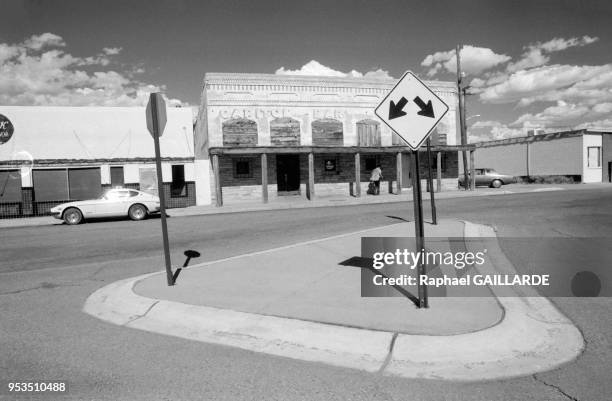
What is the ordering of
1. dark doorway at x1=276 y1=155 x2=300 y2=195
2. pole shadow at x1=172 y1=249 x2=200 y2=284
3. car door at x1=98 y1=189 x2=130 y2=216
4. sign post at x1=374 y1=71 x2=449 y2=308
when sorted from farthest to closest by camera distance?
dark doorway at x1=276 y1=155 x2=300 y2=195 < car door at x1=98 y1=189 x2=130 y2=216 < pole shadow at x1=172 y1=249 x2=200 y2=284 < sign post at x1=374 y1=71 x2=449 y2=308

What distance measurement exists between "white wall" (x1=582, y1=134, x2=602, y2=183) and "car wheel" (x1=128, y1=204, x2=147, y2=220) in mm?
32808

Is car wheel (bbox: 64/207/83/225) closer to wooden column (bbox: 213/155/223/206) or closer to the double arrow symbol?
wooden column (bbox: 213/155/223/206)

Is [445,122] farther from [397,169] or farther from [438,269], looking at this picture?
[438,269]

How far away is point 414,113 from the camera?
431cm

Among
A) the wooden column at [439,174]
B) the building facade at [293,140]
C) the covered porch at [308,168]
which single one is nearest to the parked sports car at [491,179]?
→ the wooden column at [439,174]

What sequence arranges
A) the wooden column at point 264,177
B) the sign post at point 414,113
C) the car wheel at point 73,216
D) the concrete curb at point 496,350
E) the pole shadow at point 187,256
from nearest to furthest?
the concrete curb at point 496,350 < the sign post at point 414,113 < the pole shadow at point 187,256 < the car wheel at point 73,216 < the wooden column at point 264,177

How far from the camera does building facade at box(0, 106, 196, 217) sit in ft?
63.3

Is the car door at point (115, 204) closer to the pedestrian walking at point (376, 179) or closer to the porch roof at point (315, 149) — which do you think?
the porch roof at point (315, 149)

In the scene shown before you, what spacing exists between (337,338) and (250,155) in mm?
19474

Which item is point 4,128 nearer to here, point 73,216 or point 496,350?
point 73,216

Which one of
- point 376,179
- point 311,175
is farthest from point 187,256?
point 376,179

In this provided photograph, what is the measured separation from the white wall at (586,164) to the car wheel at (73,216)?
35.0 metres

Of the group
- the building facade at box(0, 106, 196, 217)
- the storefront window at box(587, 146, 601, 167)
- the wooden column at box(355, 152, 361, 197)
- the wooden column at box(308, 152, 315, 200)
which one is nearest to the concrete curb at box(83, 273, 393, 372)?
the building facade at box(0, 106, 196, 217)

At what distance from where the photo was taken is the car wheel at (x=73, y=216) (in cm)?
1502
